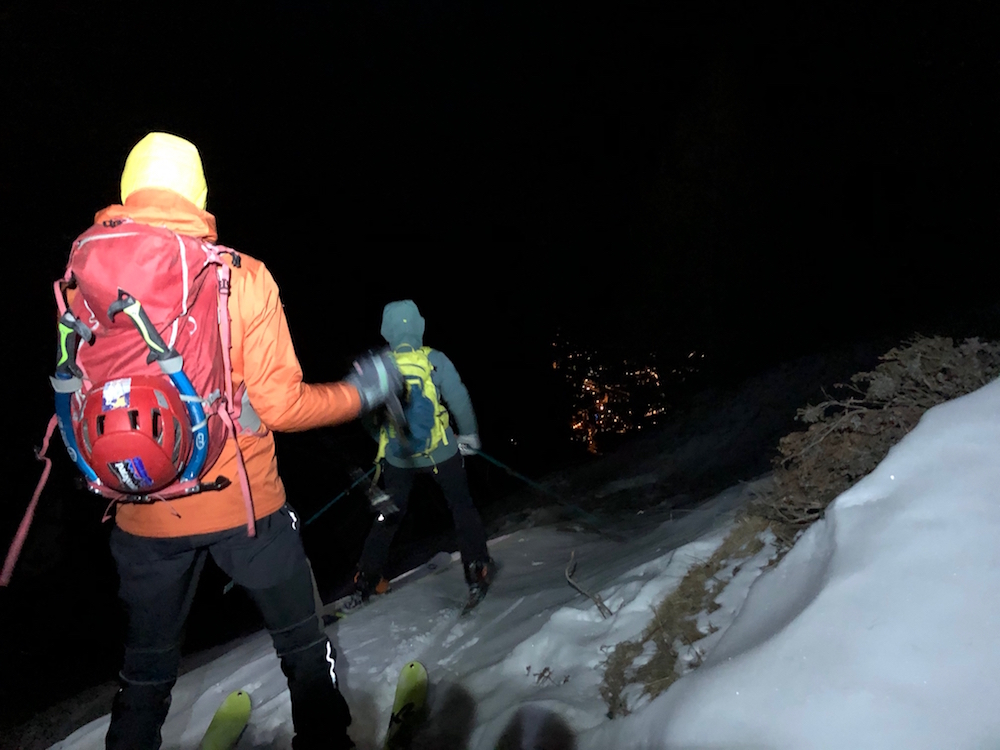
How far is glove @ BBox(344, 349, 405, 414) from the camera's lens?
8.63 feet

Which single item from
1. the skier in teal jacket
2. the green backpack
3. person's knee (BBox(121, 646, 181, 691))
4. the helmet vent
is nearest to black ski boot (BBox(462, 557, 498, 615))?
the skier in teal jacket

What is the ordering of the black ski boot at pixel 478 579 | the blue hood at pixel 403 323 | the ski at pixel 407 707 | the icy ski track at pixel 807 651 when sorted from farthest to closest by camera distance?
the black ski boot at pixel 478 579 < the blue hood at pixel 403 323 < the ski at pixel 407 707 < the icy ski track at pixel 807 651

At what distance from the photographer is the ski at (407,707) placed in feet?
10.1

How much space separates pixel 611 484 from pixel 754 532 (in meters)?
7.46

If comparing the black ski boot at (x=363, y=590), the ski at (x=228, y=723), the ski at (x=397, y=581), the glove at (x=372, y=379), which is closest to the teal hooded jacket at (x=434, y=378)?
the black ski boot at (x=363, y=590)

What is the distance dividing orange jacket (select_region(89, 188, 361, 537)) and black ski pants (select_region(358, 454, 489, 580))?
2.24m

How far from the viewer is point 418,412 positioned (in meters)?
4.39

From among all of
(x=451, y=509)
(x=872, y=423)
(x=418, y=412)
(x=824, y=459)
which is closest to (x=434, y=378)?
(x=418, y=412)

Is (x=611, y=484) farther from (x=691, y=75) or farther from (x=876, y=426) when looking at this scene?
(x=691, y=75)

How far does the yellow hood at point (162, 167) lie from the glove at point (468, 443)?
2.80m

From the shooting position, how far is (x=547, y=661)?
3125 millimetres

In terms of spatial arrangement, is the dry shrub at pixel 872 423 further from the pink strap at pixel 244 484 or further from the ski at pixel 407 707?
the pink strap at pixel 244 484

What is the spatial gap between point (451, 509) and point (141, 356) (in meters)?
3.10

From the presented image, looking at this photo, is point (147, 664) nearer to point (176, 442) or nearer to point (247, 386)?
point (176, 442)
